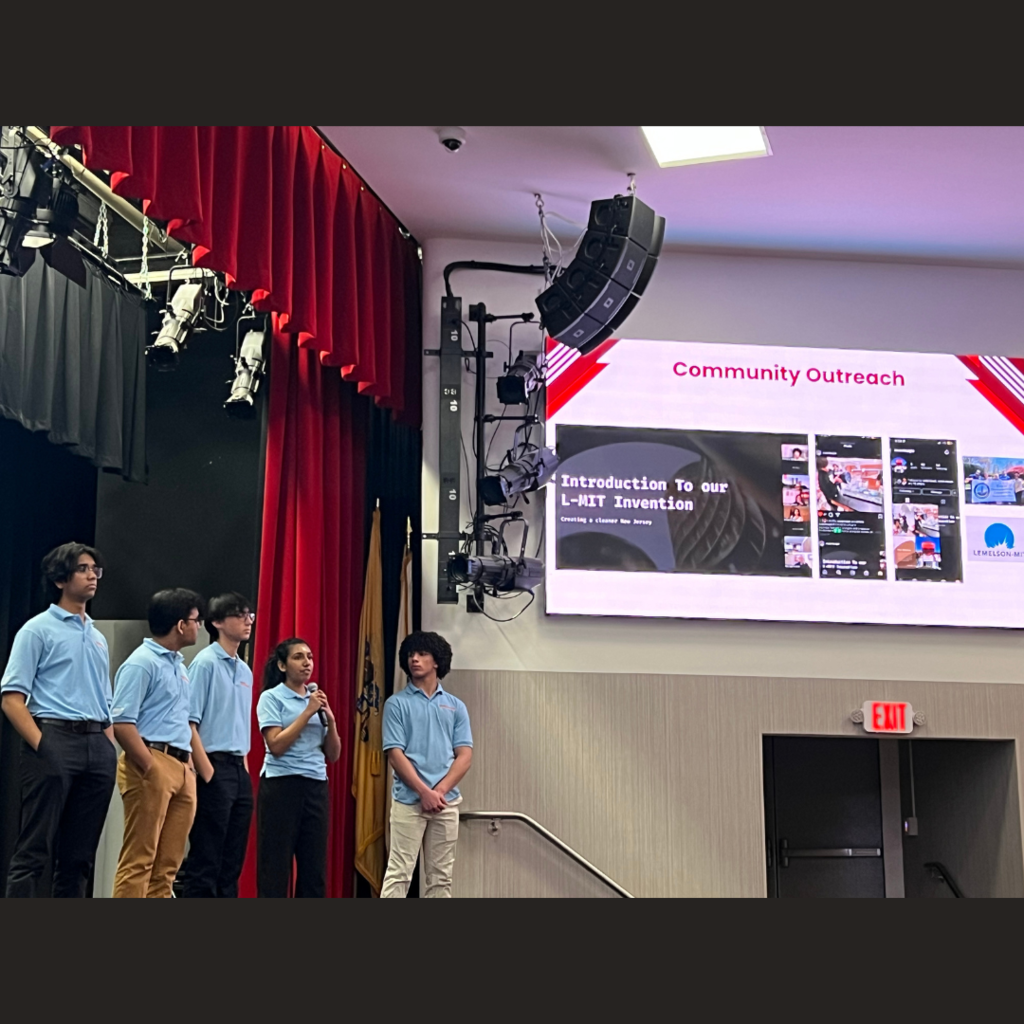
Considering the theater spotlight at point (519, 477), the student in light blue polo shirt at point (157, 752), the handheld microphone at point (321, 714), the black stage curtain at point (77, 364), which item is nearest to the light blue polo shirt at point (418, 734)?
the handheld microphone at point (321, 714)

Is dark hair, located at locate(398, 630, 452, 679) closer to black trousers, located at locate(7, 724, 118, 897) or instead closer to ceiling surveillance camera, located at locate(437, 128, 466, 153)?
black trousers, located at locate(7, 724, 118, 897)

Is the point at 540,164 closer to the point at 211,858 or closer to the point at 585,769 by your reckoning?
the point at 585,769

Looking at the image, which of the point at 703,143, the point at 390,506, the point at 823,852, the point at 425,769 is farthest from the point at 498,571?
the point at 823,852

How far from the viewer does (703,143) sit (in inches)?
207

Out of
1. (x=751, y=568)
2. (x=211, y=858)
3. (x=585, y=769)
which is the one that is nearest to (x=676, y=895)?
(x=585, y=769)

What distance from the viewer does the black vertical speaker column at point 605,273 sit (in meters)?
5.26

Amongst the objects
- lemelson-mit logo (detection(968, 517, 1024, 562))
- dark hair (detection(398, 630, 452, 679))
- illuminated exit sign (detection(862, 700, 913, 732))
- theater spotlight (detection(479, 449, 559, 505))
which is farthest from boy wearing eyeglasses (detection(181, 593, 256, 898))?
lemelson-mit logo (detection(968, 517, 1024, 562))

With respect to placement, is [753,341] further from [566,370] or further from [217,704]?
[217,704]

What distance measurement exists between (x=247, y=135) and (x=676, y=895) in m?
3.64

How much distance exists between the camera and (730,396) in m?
6.18

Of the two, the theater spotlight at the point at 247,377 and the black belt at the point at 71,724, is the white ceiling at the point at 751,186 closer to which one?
the theater spotlight at the point at 247,377

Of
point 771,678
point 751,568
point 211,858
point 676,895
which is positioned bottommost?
point 676,895

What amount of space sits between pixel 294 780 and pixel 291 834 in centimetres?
19

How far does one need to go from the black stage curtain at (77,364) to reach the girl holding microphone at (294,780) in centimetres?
129
